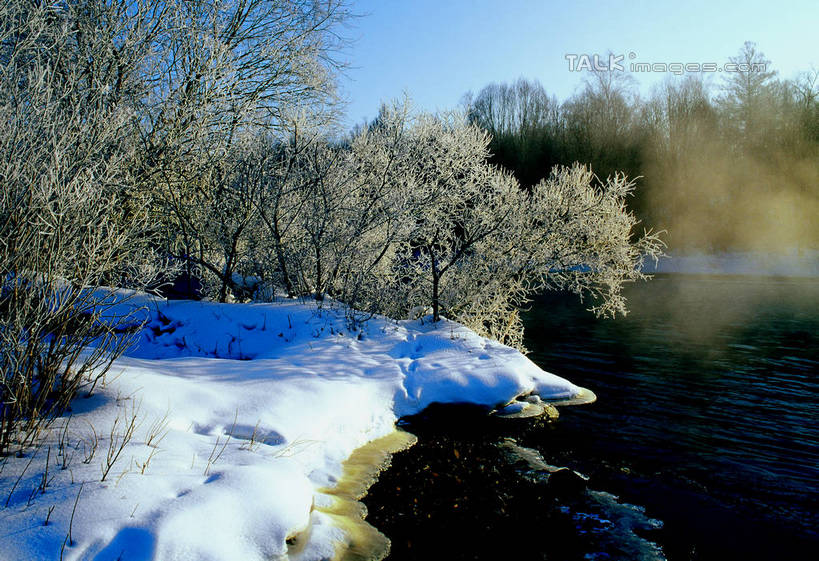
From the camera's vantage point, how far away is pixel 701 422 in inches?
341

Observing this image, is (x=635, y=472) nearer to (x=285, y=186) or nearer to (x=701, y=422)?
(x=701, y=422)

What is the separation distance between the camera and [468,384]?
791cm

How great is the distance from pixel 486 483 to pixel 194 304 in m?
6.11

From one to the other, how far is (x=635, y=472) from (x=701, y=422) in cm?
282

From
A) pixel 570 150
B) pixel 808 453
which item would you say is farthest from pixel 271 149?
pixel 570 150

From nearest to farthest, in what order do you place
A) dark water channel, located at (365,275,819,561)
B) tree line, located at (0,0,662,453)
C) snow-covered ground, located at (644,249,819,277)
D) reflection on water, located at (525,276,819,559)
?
dark water channel, located at (365,275,819,561) < reflection on water, located at (525,276,819,559) < tree line, located at (0,0,662,453) < snow-covered ground, located at (644,249,819,277)

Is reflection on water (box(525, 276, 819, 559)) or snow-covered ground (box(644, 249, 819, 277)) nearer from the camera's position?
reflection on water (box(525, 276, 819, 559))

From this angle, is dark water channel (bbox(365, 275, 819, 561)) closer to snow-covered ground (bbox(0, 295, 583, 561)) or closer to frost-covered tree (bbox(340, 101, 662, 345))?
snow-covered ground (bbox(0, 295, 583, 561))

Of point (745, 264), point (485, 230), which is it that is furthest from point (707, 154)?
point (485, 230)

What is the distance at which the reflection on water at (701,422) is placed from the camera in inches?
218

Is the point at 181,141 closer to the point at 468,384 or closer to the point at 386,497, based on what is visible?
the point at 468,384

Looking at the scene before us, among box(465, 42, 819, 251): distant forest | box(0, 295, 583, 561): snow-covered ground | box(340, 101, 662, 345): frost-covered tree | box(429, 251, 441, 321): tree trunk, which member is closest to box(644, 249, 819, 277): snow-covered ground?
box(465, 42, 819, 251): distant forest

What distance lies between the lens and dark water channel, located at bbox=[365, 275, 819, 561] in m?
4.86

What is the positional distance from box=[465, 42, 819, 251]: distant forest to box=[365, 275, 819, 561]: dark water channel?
1142 inches
